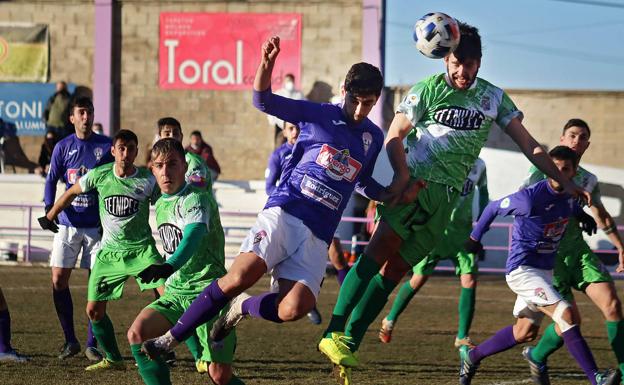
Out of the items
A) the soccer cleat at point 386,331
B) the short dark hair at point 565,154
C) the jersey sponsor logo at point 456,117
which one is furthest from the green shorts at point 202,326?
the soccer cleat at point 386,331

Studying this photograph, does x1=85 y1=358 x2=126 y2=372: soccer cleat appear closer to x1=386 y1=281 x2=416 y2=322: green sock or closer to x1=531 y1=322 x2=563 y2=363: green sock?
x1=386 y1=281 x2=416 y2=322: green sock

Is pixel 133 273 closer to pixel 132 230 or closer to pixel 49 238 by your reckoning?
pixel 132 230

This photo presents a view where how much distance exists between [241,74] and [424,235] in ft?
56.1

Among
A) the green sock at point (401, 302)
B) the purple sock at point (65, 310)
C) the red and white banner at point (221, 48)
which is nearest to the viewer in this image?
the purple sock at point (65, 310)

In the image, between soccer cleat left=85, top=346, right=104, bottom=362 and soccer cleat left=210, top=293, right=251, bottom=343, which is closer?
soccer cleat left=210, top=293, right=251, bottom=343

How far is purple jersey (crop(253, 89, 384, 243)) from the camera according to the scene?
701 cm

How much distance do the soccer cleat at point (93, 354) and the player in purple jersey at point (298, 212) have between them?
8.79 ft

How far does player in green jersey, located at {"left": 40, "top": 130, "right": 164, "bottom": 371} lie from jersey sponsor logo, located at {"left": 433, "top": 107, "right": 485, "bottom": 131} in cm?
238

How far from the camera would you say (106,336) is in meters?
8.88

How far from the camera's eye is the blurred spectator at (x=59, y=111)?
22.0m

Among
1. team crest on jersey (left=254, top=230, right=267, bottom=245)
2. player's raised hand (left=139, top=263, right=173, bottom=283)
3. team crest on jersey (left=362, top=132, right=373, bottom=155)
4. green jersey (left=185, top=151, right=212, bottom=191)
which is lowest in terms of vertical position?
player's raised hand (left=139, top=263, right=173, bottom=283)

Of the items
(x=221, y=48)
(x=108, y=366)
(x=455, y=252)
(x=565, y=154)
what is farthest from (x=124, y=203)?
(x=221, y=48)

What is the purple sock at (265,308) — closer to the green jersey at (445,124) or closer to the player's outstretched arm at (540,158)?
the green jersey at (445,124)

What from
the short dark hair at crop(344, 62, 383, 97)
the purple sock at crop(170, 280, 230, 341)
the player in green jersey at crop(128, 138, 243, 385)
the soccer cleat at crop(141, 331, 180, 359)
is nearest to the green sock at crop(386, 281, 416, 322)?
the player in green jersey at crop(128, 138, 243, 385)
